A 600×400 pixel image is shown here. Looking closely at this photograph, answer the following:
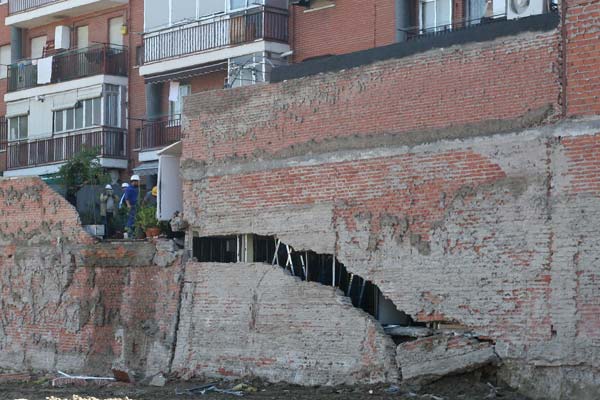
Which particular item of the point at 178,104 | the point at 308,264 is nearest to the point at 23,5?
the point at 178,104

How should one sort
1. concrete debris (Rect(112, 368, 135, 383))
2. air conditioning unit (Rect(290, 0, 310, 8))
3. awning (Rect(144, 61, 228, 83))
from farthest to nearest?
awning (Rect(144, 61, 228, 83)) → air conditioning unit (Rect(290, 0, 310, 8)) → concrete debris (Rect(112, 368, 135, 383))

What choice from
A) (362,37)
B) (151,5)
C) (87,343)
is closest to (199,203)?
(87,343)

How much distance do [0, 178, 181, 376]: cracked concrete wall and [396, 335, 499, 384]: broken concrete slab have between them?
5996 millimetres

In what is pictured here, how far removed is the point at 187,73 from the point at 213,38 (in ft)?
5.40

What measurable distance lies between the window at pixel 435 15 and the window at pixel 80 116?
13.5 meters

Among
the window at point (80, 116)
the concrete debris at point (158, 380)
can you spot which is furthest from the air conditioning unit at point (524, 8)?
the window at point (80, 116)

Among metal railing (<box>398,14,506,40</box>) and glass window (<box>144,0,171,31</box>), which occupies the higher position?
glass window (<box>144,0,171,31</box>)

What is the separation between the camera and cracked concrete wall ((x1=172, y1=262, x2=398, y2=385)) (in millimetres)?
19953

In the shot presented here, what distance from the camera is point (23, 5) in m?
42.8

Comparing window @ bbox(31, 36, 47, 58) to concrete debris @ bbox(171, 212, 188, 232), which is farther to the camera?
window @ bbox(31, 36, 47, 58)

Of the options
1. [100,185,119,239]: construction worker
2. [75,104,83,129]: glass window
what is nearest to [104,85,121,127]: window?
[75,104,83,129]: glass window

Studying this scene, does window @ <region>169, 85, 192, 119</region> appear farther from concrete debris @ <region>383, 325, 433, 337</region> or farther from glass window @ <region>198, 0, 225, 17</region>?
concrete debris @ <region>383, 325, 433, 337</region>

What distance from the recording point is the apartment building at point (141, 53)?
3105 cm

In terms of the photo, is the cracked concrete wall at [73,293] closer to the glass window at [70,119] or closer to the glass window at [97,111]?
the glass window at [97,111]
